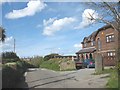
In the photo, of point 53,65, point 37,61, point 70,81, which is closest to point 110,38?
point 53,65

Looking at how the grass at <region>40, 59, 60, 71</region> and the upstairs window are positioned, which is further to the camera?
the upstairs window

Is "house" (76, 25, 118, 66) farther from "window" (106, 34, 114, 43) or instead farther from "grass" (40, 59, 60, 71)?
"grass" (40, 59, 60, 71)

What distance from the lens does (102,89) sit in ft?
55.9

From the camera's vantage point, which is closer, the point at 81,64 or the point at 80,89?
the point at 80,89

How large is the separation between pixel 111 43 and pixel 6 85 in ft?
133

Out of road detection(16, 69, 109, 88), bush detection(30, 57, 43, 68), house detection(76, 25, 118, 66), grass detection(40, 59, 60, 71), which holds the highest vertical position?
house detection(76, 25, 118, 66)

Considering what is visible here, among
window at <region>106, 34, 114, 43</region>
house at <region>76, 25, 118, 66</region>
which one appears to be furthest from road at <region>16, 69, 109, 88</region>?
window at <region>106, 34, 114, 43</region>

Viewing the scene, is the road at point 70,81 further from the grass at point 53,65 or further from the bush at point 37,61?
the bush at point 37,61

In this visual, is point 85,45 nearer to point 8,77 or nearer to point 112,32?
point 112,32

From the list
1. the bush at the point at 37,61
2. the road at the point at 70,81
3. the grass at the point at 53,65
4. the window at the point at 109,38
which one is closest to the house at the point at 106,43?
the window at the point at 109,38

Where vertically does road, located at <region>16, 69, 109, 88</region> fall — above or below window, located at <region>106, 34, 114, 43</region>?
below

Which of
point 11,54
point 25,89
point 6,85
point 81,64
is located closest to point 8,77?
point 6,85

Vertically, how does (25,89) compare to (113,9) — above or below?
below

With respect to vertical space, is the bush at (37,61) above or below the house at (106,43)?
below
